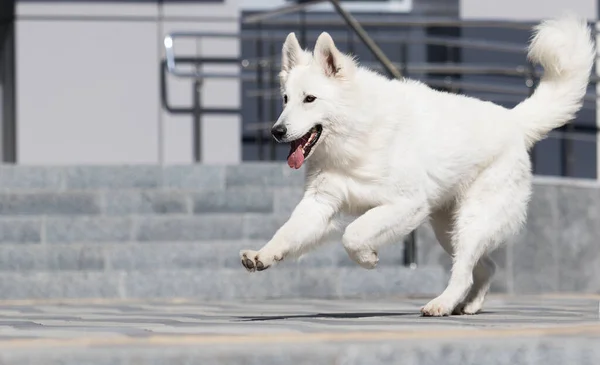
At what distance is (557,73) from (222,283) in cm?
253

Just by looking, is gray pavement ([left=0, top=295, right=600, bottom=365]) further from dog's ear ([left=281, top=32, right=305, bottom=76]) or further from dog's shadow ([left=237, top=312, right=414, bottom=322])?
dog's ear ([left=281, top=32, right=305, bottom=76])

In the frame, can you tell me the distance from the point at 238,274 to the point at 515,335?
4052 mm

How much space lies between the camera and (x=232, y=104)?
13.0 metres

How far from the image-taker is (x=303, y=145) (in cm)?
628

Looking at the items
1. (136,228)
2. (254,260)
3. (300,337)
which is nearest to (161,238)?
(136,228)

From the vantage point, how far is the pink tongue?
6.17 metres

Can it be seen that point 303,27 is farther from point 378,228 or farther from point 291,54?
point 378,228

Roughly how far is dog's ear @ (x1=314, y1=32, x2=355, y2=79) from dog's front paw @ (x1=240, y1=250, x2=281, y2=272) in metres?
0.96

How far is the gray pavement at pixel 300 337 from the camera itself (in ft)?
14.3

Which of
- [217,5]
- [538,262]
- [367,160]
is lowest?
[538,262]

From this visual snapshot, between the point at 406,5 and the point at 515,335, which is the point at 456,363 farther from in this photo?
the point at 406,5

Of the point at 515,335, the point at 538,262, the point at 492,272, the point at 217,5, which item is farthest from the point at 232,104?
the point at 515,335

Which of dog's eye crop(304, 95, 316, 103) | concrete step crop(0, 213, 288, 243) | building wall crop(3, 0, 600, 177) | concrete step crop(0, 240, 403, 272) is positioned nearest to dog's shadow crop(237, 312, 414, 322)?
dog's eye crop(304, 95, 316, 103)

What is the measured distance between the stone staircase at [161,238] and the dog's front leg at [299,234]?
2406 mm
